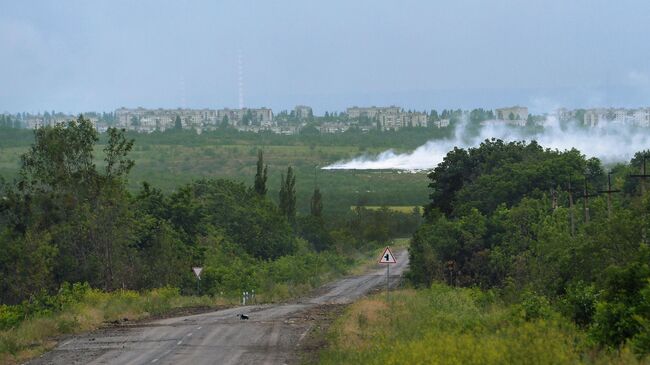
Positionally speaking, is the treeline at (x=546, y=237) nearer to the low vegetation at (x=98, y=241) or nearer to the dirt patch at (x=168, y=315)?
the low vegetation at (x=98, y=241)

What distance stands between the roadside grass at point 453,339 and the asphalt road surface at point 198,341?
1864 millimetres

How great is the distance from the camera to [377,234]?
143 meters

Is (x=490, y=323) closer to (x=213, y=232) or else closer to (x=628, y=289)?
(x=628, y=289)

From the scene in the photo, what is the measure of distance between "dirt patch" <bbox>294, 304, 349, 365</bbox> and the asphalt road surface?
0.21 meters

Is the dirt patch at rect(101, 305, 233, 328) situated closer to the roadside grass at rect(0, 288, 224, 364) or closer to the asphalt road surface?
the roadside grass at rect(0, 288, 224, 364)

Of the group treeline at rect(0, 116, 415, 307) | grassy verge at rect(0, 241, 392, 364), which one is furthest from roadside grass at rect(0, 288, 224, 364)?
treeline at rect(0, 116, 415, 307)

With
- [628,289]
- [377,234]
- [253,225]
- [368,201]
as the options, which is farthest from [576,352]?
[368,201]

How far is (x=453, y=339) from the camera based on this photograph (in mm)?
19922

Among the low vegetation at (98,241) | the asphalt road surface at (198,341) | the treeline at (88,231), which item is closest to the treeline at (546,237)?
the asphalt road surface at (198,341)

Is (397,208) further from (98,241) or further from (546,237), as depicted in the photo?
A: (546,237)

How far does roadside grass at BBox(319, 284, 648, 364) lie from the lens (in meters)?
17.2

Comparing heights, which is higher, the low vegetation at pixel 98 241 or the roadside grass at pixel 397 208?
the low vegetation at pixel 98 241

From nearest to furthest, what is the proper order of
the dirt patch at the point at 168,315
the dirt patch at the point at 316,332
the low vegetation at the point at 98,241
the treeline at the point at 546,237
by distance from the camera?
the treeline at the point at 546,237
the dirt patch at the point at 316,332
the dirt patch at the point at 168,315
the low vegetation at the point at 98,241

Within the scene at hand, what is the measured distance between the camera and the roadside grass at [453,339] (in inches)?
679
